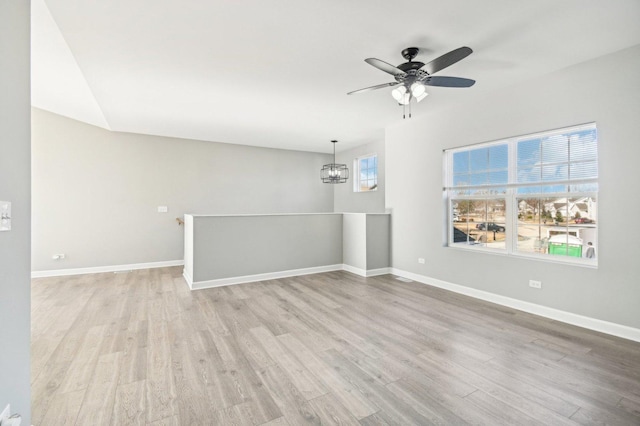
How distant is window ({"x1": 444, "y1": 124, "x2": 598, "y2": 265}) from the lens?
329 cm

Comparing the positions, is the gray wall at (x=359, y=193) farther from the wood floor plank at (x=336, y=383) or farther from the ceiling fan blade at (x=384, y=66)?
the wood floor plank at (x=336, y=383)

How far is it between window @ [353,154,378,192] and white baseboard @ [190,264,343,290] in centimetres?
230

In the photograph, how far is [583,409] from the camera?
1921 mm

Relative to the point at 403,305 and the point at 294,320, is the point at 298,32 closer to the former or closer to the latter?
the point at 294,320

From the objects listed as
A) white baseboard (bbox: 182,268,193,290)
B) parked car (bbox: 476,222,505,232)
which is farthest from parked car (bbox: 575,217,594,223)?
white baseboard (bbox: 182,268,193,290)

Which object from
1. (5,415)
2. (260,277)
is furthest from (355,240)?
(5,415)

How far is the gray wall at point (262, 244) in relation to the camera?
476cm

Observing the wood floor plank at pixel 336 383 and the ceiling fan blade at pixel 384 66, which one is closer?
the wood floor plank at pixel 336 383

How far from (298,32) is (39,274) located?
243 inches

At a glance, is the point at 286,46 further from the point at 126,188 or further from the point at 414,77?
the point at 126,188

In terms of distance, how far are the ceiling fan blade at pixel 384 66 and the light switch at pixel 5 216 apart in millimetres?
2404

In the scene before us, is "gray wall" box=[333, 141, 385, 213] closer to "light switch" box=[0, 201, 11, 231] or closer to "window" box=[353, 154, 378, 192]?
"window" box=[353, 154, 378, 192]

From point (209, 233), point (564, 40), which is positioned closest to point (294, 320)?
point (209, 233)

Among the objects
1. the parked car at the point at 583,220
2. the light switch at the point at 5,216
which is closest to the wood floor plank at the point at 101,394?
the light switch at the point at 5,216
